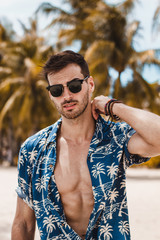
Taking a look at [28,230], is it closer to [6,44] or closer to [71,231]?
[71,231]

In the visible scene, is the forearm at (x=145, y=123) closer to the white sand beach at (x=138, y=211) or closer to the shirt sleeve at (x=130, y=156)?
the shirt sleeve at (x=130, y=156)

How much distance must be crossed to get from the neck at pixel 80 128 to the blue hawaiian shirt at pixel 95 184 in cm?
12

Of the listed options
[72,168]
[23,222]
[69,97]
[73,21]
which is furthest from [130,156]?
[73,21]

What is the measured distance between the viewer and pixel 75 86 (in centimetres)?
204

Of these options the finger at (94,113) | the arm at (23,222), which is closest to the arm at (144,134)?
the finger at (94,113)

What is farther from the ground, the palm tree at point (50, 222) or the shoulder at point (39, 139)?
the shoulder at point (39, 139)

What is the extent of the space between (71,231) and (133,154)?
1.95ft

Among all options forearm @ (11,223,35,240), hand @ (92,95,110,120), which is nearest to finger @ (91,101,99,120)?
hand @ (92,95,110,120)

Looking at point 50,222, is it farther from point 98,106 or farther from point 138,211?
point 138,211

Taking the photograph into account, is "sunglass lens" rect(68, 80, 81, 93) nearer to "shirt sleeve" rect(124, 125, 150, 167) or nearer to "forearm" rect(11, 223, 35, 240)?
"shirt sleeve" rect(124, 125, 150, 167)

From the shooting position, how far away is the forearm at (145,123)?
6.12ft

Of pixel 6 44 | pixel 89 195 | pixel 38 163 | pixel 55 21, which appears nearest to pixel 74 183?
pixel 89 195

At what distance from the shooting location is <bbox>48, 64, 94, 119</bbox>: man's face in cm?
204

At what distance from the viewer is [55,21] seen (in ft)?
60.6
